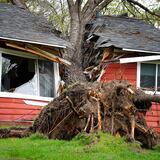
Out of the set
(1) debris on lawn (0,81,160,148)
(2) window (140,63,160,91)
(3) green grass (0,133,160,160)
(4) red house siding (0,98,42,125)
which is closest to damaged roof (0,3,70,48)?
(4) red house siding (0,98,42,125)

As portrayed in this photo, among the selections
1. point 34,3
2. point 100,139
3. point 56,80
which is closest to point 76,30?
point 56,80

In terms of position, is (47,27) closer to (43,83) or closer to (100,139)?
(43,83)

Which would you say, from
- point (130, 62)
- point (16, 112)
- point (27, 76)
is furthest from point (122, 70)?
point (16, 112)

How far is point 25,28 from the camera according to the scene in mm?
17188

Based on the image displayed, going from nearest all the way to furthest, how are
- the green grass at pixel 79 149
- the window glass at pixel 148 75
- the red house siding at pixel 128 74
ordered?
the green grass at pixel 79 149 → the red house siding at pixel 128 74 → the window glass at pixel 148 75

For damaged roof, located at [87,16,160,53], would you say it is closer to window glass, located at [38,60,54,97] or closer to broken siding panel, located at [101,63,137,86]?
broken siding panel, located at [101,63,137,86]

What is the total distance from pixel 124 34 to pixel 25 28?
496 centimetres

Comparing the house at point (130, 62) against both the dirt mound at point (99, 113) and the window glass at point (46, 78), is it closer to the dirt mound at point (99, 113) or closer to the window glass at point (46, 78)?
the window glass at point (46, 78)

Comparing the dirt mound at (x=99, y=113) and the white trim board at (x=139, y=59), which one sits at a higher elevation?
the white trim board at (x=139, y=59)

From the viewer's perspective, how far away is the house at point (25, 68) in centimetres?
1573

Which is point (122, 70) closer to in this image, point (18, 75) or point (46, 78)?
point (46, 78)

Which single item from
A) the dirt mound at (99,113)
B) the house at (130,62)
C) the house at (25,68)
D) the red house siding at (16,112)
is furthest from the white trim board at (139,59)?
the dirt mound at (99,113)

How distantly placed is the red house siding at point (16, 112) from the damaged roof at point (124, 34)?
13.4 feet

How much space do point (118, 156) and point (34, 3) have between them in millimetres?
21984
